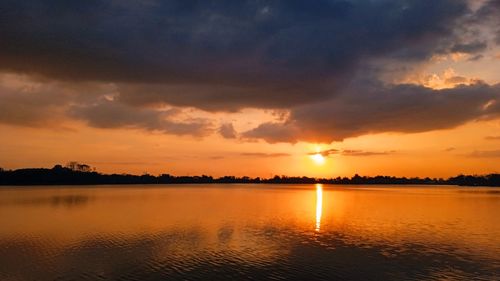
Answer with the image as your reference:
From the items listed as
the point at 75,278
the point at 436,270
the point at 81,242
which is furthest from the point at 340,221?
the point at 75,278

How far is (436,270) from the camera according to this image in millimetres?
30938

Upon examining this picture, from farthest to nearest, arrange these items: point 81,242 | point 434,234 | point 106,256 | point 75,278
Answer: point 434,234
point 81,242
point 106,256
point 75,278

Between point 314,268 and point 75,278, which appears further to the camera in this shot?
point 314,268

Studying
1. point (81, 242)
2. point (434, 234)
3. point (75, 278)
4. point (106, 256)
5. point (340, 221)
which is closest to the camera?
point (75, 278)

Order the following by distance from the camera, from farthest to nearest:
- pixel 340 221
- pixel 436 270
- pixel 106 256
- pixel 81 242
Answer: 1. pixel 340 221
2. pixel 81 242
3. pixel 106 256
4. pixel 436 270

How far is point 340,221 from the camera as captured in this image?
64875 millimetres

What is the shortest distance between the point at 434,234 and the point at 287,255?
23.4 meters

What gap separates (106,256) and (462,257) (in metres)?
31.1

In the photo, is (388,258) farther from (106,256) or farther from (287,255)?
(106,256)

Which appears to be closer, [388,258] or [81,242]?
[388,258]

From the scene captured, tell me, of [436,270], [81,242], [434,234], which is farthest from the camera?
[434,234]

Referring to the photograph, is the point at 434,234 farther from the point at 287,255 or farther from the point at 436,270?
the point at 287,255

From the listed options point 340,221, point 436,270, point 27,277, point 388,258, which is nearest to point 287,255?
point 388,258

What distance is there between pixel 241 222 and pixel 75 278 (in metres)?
34.2
